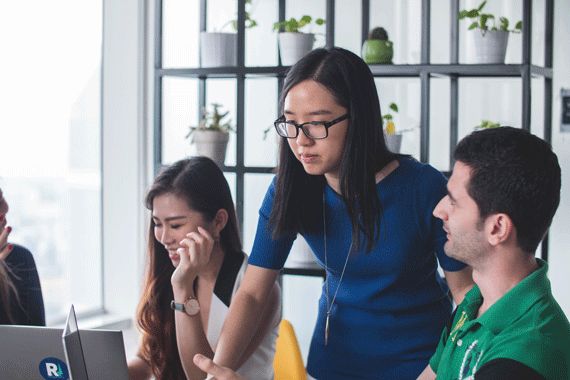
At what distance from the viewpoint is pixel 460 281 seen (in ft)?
6.29

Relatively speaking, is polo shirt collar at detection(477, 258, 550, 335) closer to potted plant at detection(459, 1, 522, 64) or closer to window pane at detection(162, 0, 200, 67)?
potted plant at detection(459, 1, 522, 64)

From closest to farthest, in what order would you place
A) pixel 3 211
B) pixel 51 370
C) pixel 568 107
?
pixel 51 370 → pixel 3 211 → pixel 568 107

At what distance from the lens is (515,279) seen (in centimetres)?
150

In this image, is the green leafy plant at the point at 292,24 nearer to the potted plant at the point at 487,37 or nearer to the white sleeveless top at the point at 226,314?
the potted plant at the point at 487,37

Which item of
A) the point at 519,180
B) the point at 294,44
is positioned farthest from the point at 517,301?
the point at 294,44

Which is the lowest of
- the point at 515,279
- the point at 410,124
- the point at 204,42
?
the point at 515,279

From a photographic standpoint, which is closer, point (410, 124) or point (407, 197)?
point (407, 197)

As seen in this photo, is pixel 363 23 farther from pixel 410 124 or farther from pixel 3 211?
pixel 3 211

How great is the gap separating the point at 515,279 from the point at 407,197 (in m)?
0.45

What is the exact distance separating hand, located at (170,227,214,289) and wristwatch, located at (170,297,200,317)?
0.13ft

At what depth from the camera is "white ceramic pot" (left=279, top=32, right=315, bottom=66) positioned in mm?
3311

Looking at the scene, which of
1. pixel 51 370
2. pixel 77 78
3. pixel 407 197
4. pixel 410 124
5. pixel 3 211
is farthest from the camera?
pixel 77 78

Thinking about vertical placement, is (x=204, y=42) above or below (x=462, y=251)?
above

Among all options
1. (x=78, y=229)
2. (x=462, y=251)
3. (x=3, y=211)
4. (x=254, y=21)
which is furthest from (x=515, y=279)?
(x=78, y=229)
